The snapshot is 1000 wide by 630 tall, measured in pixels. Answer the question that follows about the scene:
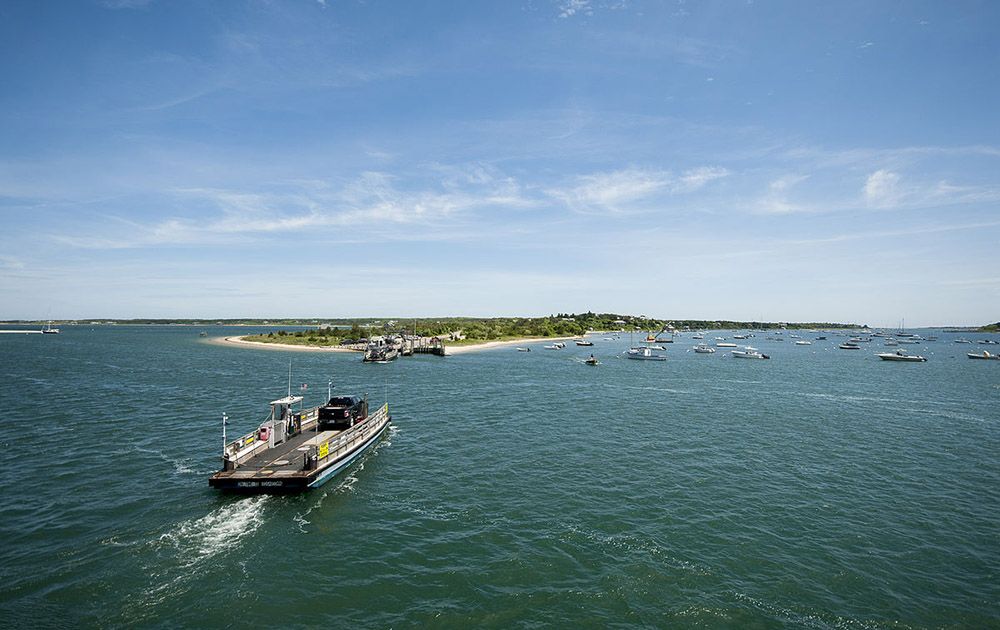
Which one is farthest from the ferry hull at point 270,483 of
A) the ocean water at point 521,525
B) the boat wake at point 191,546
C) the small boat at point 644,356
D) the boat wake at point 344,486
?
the small boat at point 644,356

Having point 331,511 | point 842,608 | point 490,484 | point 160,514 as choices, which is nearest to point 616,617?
point 842,608

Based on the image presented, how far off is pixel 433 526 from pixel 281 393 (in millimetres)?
47915

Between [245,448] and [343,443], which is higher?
[245,448]

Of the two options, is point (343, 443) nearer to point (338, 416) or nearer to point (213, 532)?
point (338, 416)

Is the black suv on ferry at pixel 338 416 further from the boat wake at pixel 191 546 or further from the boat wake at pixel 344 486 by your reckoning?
the boat wake at pixel 191 546

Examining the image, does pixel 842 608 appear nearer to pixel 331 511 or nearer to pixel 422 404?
pixel 331 511

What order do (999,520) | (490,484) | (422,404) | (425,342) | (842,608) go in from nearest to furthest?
(842,608) → (999,520) → (490,484) → (422,404) → (425,342)

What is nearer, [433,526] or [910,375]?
[433,526]

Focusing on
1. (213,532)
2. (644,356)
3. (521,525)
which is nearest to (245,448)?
(213,532)

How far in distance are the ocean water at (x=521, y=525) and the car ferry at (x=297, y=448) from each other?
1.04 metres

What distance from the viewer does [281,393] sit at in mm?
64688

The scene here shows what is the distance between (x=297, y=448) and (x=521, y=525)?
1796cm

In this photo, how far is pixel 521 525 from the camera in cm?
2441

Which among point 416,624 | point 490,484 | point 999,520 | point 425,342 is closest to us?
point 416,624
